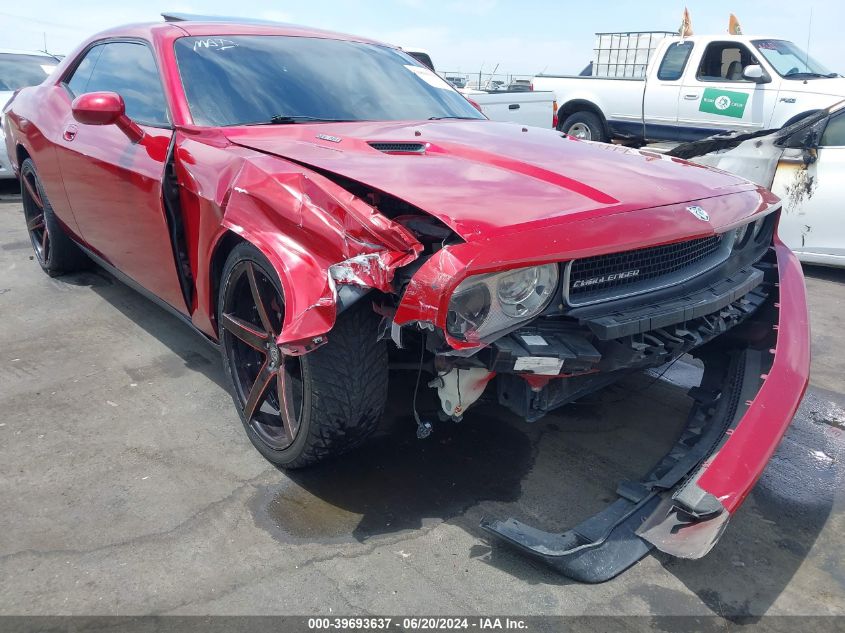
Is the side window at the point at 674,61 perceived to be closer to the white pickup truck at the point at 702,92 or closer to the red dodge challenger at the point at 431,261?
the white pickup truck at the point at 702,92

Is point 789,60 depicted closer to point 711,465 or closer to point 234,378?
point 711,465

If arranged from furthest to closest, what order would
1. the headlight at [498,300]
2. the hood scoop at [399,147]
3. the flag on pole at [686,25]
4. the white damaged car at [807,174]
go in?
1. the flag on pole at [686,25]
2. the white damaged car at [807,174]
3. the hood scoop at [399,147]
4. the headlight at [498,300]

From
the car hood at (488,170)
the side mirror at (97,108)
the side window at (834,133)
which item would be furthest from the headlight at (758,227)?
the side window at (834,133)

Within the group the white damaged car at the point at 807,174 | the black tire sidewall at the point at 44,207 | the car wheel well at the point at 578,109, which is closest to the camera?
the black tire sidewall at the point at 44,207

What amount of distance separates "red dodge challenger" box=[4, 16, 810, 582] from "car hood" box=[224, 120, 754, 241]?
13mm

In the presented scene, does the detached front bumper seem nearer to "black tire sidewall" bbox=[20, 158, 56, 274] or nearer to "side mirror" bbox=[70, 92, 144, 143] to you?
"side mirror" bbox=[70, 92, 144, 143]

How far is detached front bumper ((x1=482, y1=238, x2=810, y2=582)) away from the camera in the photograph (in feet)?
Answer: 6.49

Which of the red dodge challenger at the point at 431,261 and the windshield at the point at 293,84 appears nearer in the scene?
the red dodge challenger at the point at 431,261

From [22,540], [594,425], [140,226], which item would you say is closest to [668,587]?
[594,425]

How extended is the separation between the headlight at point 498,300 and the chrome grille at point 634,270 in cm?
9

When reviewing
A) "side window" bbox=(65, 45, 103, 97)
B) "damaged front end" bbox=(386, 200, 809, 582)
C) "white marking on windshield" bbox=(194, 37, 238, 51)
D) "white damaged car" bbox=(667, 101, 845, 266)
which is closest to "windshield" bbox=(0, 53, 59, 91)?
"side window" bbox=(65, 45, 103, 97)

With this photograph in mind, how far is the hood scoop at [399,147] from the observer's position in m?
2.55

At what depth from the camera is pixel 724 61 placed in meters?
9.18

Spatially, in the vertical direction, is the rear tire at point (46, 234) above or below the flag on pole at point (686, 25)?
below
